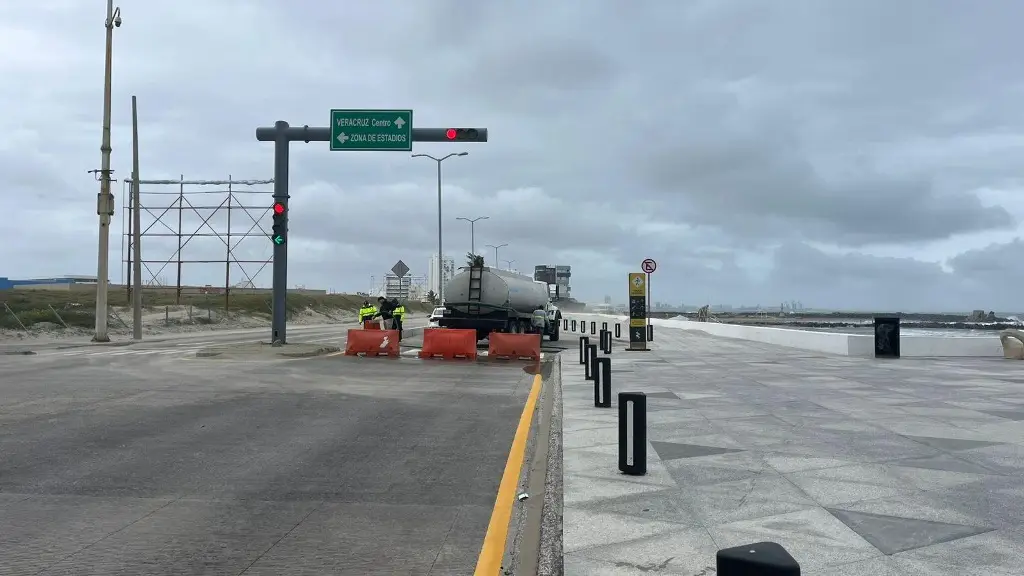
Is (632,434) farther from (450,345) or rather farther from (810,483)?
(450,345)

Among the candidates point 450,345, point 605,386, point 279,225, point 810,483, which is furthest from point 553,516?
point 279,225

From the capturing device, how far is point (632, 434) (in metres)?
6.95

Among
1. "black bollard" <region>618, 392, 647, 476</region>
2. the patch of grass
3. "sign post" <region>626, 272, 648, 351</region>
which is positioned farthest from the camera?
the patch of grass

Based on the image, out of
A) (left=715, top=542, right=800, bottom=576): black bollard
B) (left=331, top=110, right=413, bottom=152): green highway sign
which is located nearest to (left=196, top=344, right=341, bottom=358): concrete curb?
(left=331, top=110, right=413, bottom=152): green highway sign

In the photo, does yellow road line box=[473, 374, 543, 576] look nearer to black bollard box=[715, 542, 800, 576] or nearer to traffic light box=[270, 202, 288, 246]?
black bollard box=[715, 542, 800, 576]

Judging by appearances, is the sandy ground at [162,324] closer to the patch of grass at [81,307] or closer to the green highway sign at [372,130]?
the patch of grass at [81,307]

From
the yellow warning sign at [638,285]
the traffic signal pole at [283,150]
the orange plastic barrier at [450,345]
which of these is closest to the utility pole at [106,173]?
the traffic signal pole at [283,150]

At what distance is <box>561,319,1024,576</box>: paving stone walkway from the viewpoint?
477 centimetres

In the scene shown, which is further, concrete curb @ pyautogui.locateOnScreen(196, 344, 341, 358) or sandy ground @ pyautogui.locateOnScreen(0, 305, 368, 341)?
sandy ground @ pyautogui.locateOnScreen(0, 305, 368, 341)

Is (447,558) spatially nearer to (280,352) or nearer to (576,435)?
(576,435)

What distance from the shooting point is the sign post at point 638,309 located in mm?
26188

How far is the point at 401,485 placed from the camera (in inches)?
271

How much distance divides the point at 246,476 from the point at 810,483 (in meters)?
5.15

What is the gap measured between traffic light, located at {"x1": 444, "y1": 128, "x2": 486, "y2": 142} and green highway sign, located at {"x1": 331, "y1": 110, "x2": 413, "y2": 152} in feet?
4.55
